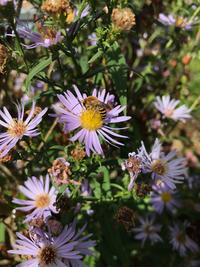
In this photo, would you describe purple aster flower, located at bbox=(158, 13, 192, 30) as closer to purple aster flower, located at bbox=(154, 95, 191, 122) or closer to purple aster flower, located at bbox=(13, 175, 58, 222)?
purple aster flower, located at bbox=(154, 95, 191, 122)

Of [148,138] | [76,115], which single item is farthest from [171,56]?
[76,115]

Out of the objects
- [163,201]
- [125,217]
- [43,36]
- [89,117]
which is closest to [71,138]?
[89,117]

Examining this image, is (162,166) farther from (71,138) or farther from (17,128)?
(17,128)

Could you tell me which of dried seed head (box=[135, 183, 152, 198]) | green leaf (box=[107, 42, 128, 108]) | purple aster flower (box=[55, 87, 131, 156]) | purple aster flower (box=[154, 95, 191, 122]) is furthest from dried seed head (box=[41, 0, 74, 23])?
purple aster flower (box=[154, 95, 191, 122])

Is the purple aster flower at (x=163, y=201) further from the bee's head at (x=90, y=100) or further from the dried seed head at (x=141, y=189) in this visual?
the bee's head at (x=90, y=100)

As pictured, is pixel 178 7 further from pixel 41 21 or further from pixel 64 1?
pixel 64 1

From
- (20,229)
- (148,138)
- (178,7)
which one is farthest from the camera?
(148,138)

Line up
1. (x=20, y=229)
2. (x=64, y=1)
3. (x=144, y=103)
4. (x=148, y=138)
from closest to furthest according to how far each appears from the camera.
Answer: (x=64, y=1)
(x=20, y=229)
(x=148, y=138)
(x=144, y=103)
